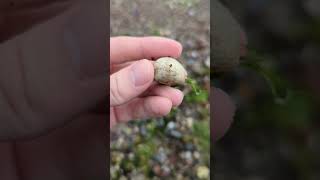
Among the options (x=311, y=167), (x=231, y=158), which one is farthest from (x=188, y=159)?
(x=311, y=167)

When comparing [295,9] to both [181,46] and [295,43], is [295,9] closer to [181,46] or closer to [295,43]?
[295,43]

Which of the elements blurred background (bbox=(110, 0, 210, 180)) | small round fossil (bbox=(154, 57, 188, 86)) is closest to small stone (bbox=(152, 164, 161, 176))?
blurred background (bbox=(110, 0, 210, 180))

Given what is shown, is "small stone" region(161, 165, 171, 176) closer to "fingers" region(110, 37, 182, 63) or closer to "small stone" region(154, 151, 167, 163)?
"small stone" region(154, 151, 167, 163)

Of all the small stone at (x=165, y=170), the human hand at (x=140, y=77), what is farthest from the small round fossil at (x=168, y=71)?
the small stone at (x=165, y=170)

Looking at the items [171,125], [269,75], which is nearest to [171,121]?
[171,125]

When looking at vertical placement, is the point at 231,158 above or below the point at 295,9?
below
